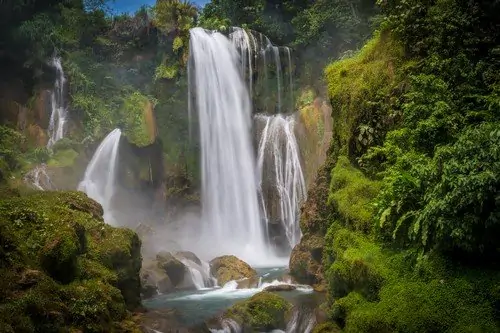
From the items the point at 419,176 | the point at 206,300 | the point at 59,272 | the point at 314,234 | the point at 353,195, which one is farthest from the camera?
the point at 314,234

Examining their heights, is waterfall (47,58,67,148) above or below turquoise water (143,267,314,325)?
above

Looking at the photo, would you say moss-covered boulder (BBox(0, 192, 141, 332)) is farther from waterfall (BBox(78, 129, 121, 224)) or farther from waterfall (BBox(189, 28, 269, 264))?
waterfall (BBox(78, 129, 121, 224))

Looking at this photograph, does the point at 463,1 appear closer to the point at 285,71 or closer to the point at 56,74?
the point at 285,71

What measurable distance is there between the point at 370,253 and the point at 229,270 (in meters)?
9.32

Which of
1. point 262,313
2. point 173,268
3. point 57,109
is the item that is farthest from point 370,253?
point 57,109

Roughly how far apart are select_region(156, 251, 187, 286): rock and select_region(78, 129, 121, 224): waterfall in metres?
8.33

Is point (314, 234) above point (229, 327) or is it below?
above

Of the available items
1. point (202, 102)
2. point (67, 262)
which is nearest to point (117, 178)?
point (202, 102)

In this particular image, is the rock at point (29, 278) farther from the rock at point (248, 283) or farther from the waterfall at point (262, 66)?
the waterfall at point (262, 66)

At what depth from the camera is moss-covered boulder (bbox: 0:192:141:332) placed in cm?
803

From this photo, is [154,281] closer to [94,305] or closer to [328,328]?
[94,305]

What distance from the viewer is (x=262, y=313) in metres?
10.6

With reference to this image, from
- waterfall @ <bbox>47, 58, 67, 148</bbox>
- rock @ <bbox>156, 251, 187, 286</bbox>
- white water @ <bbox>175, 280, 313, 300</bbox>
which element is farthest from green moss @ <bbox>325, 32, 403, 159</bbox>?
waterfall @ <bbox>47, 58, 67, 148</bbox>

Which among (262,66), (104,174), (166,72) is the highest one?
(262,66)
